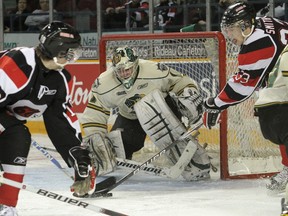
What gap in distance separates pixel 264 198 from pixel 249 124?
33.3 inches

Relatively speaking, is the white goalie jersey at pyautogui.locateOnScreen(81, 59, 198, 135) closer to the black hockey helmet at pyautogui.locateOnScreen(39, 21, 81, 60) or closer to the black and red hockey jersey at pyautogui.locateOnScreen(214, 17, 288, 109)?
the black and red hockey jersey at pyautogui.locateOnScreen(214, 17, 288, 109)

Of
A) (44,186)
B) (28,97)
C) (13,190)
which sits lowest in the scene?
(44,186)

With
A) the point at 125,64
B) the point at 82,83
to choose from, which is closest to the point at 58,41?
the point at 125,64

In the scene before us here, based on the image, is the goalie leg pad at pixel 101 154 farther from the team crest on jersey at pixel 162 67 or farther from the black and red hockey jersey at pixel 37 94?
the black and red hockey jersey at pixel 37 94

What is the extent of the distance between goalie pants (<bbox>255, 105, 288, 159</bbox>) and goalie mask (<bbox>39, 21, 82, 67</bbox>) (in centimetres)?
82

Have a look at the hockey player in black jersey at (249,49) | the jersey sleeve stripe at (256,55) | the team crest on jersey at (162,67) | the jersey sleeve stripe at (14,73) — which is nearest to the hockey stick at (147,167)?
the team crest on jersey at (162,67)

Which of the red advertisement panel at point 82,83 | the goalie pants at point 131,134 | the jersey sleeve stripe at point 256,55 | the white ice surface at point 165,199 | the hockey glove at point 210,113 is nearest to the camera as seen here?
the white ice surface at point 165,199

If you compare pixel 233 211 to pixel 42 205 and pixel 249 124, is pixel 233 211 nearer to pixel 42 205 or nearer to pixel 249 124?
pixel 42 205

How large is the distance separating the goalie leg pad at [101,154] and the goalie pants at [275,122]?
1.46 meters

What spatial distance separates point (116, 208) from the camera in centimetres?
420

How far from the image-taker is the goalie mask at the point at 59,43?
134 inches

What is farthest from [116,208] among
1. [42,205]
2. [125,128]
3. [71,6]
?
[71,6]

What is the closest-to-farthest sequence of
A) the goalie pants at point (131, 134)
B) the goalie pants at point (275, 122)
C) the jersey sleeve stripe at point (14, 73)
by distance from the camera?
the jersey sleeve stripe at point (14, 73) → the goalie pants at point (275, 122) → the goalie pants at point (131, 134)

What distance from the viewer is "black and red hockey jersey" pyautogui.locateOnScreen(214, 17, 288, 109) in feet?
14.3
